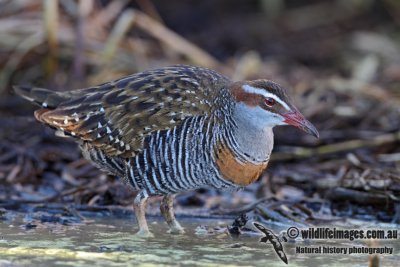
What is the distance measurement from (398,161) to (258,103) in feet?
9.07

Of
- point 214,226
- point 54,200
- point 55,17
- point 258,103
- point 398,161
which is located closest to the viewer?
point 258,103

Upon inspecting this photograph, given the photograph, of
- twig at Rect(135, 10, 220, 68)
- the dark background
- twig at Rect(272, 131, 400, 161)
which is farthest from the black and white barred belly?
twig at Rect(135, 10, 220, 68)

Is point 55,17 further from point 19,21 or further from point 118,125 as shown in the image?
point 118,125

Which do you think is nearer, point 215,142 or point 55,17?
point 215,142

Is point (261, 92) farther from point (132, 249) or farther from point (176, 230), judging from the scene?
point (132, 249)

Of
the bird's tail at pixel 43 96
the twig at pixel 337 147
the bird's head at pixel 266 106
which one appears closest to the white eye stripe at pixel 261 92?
the bird's head at pixel 266 106

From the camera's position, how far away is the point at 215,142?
6590 millimetres

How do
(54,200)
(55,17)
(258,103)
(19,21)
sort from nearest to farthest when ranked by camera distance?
(258,103)
(54,200)
(55,17)
(19,21)

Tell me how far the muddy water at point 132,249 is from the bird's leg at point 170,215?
86 millimetres

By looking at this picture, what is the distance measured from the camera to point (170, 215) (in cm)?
704

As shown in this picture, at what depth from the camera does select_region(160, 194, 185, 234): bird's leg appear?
22.7 feet

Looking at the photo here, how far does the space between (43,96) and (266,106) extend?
6.63ft

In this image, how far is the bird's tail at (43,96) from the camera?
24.1 ft

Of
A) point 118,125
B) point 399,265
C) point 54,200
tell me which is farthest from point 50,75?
point 399,265
